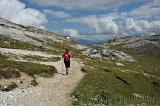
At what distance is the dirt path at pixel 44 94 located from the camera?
34094 mm

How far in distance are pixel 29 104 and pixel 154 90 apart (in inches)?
2218

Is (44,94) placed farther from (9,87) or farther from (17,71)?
(17,71)

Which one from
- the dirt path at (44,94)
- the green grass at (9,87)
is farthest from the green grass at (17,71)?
the green grass at (9,87)

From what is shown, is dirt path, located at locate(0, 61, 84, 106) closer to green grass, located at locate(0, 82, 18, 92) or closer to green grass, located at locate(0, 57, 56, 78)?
green grass, located at locate(0, 82, 18, 92)

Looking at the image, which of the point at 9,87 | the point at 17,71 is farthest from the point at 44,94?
the point at 17,71

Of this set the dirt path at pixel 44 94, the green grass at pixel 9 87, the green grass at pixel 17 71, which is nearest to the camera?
the dirt path at pixel 44 94

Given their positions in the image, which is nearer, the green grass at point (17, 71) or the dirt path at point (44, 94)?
the dirt path at point (44, 94)

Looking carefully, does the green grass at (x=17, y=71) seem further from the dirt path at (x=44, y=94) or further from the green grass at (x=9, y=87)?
the green grass at (x=9, y=87)

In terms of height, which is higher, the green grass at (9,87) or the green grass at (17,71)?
the green grass at (17,71)

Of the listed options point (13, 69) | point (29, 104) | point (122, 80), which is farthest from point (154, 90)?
point (29, 104)

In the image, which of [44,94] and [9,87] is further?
[9,87]

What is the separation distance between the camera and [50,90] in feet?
134

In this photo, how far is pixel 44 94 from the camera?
126 ft

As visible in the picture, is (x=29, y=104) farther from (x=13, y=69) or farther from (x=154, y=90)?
(x=154, y=90)
